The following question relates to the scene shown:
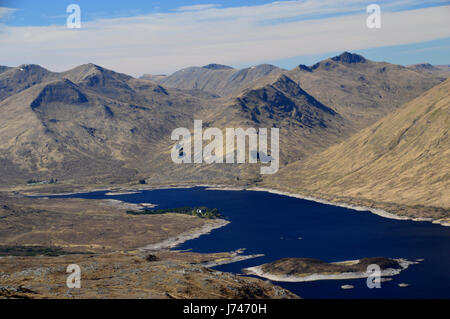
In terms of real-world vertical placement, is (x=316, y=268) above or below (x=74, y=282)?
below

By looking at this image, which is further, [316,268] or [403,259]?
[403,259]
